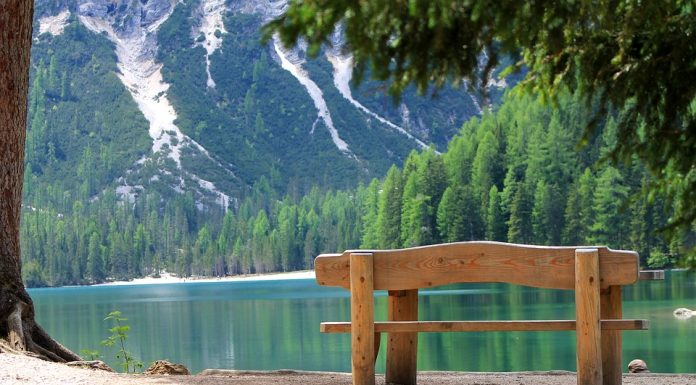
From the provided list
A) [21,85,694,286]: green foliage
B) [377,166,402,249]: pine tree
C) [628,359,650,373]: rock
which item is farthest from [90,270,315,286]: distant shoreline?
[628,359,650,373]: rock

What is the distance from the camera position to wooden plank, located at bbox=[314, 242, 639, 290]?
6227mm

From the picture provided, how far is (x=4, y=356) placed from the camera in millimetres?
8062

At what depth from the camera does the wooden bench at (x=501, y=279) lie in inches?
243

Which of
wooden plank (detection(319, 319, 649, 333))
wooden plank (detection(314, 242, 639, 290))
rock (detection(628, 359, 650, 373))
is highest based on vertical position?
wooden plank (detection(314, 242, 639, 290))

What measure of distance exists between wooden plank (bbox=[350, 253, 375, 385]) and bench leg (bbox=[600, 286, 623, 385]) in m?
1.45

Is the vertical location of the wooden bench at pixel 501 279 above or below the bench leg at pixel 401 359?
above

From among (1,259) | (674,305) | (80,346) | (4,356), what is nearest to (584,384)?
(4,356)

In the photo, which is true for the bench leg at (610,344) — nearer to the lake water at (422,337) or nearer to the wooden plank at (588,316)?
the wooden plank at (588,316)

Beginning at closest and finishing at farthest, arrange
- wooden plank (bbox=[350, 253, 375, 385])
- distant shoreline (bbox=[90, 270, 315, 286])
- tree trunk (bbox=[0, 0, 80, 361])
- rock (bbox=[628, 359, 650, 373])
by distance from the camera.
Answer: wooden plank (bbox=[350, 253, 375, 385]), tree trunk (bbox=[0, 0, 80, 361]), rock (bbox=[628, 359, 650, 373]), distant shoreline (bbox=[90, 270, 315, 286])

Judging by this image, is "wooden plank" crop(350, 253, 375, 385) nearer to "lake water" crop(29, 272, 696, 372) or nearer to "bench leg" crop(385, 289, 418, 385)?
"bench leg" crop(385, 289, 418, 385)

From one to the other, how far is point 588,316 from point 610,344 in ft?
2.72

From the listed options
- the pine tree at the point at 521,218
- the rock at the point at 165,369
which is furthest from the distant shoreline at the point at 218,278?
the rock at the point at 165,369

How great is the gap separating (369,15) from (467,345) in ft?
69.1

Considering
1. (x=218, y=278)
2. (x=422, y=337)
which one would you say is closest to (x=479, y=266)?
(x=422, y=337)
